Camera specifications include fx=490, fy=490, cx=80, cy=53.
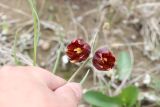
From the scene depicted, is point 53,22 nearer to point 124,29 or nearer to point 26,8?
point 26,8

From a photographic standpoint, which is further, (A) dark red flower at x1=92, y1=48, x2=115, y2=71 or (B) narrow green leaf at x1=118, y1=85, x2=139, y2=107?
(B) narrow green leaf at x1=118, y1=85, x2=139, y2=107

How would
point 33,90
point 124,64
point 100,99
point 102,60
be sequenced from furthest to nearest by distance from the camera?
1. point 124,64
2. point 100,99
3. point 102,60
4. point 33,90

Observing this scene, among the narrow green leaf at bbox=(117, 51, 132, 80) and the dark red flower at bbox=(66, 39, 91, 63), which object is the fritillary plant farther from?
the narrow green leaf at bbox=(117, 51, 132, 80)

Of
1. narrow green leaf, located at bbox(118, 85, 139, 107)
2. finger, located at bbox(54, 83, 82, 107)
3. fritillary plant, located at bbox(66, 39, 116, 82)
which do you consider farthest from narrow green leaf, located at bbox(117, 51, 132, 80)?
finger, located at bbox(54, 83, 82, 107)

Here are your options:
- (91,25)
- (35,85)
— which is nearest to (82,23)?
(91,25)

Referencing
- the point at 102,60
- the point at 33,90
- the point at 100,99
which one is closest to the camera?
the point at 33,90

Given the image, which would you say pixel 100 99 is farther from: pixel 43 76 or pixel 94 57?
pixel 43 76

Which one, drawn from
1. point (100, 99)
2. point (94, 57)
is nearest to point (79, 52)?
point (94, 57)
